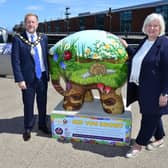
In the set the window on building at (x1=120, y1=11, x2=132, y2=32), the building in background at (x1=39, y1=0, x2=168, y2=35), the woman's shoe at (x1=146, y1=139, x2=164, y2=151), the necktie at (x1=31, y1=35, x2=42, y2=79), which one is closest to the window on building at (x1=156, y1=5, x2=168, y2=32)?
the building in background at (x1=39, y1=0, x2=168, y2=35)

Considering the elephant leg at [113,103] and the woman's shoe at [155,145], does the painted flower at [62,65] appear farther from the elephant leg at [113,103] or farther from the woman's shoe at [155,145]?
the woman's shoe at [155,145]

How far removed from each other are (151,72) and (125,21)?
41.1 metres

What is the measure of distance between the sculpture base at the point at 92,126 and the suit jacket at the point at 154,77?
503mm

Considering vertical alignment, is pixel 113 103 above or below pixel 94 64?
below

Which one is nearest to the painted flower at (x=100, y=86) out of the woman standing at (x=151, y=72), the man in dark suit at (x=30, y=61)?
the woman standing at (x=151, y=72)

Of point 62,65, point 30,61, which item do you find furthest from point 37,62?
point 62,65

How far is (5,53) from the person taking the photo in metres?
8.20

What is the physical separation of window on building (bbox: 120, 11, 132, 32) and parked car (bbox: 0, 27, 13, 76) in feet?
113

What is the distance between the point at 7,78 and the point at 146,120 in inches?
245

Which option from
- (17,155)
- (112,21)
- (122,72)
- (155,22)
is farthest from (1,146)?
(112,21)

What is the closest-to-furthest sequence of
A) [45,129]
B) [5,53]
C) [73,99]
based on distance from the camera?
[73,99], [45,129], [5,53]

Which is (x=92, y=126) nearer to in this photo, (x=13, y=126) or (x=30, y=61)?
(x=30, y=61)

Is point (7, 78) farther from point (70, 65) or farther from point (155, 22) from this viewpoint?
point (155, 22)

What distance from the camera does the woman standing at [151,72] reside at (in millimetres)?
2873
